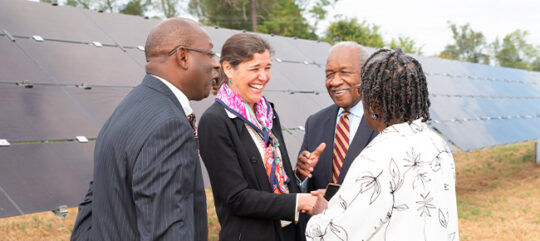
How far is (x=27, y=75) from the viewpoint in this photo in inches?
193

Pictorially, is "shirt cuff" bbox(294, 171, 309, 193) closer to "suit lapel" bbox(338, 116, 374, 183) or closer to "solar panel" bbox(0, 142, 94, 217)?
"suit lapel" bbox(338, 116, 374, 183)

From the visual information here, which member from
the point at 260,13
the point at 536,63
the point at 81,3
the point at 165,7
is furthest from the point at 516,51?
the point at 81,3

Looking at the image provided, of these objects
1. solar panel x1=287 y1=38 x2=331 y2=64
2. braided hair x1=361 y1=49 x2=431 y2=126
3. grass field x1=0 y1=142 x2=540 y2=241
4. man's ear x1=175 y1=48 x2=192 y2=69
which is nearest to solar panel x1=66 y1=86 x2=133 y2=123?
grass field x1=0 y1=142 x2=540 y2=241

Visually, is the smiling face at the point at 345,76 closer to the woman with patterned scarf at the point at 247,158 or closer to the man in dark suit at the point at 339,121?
the man in dark suit at the point at 339,121

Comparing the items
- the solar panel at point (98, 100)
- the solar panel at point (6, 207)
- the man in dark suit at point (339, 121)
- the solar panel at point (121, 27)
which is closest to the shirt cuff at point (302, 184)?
the man in dark suit at point (339, 121)

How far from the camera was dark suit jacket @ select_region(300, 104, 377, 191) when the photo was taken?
306 centimetres

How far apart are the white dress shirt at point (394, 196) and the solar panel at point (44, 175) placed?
2.50 m

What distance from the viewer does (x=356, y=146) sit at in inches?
120

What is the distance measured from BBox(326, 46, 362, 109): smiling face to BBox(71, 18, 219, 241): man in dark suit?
1.54m

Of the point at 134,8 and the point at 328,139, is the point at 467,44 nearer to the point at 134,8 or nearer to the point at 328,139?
the point at 134,8

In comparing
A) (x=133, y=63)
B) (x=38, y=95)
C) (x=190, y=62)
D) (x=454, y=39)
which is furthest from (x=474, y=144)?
(x=454, y=39)

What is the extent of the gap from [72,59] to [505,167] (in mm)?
12980

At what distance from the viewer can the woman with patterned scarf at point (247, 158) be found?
2605 millimetres

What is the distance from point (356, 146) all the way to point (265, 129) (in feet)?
2.04
